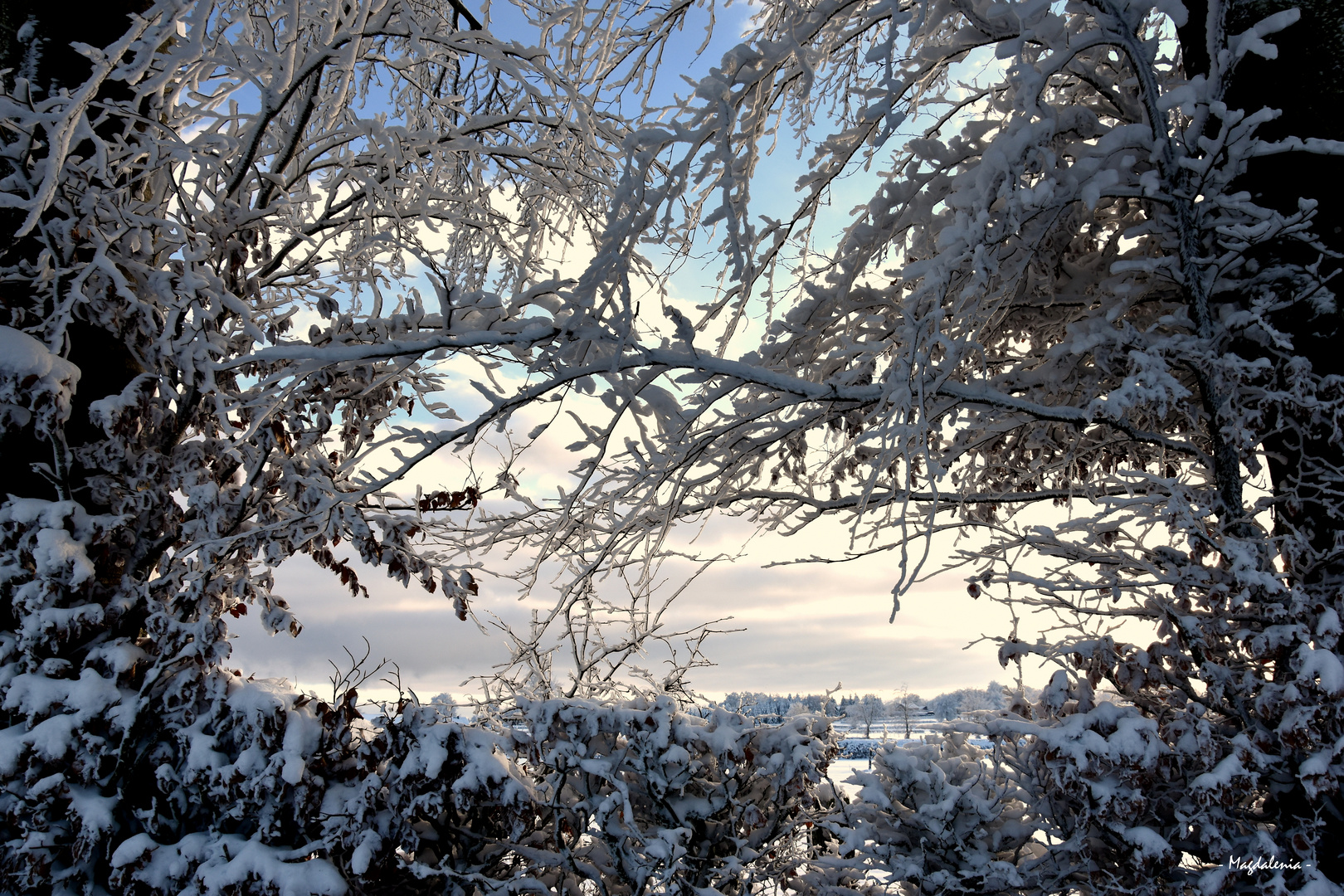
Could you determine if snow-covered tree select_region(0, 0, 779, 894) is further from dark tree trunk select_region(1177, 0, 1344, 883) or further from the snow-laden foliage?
dark tree trunk select_region(1177, 0, 1344, 883)

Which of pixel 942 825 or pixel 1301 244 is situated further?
pixel 1301 244

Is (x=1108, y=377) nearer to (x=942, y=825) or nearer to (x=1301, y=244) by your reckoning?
(x=1301, y=244)

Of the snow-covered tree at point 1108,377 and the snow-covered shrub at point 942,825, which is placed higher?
the snow-covered tree at point 1108,377

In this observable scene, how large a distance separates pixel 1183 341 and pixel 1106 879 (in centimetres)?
237

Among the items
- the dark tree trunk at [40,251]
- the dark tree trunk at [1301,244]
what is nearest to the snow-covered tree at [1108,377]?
the dark tree trunk at [1301,244]

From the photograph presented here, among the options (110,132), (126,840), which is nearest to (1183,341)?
(126,840)

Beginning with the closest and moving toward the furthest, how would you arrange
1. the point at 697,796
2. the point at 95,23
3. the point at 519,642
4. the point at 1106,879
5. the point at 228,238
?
1. the point at 1106,879
2. the point at 697,796
3. the point at 228,238
4. the point at 95,23
5. the point at 519,642

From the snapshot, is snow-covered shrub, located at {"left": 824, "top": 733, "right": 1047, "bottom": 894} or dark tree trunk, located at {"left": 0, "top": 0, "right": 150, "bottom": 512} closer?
snow-covered shrub, located at {"left": 824, "top": 733, "right": 1047, "bottom": 894}

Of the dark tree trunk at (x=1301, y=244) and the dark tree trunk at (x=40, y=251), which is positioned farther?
the dark tree trunk at (x=40, y=251)

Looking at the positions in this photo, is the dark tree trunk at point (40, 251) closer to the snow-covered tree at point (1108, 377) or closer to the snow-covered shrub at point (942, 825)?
the snow-covered tree at point (1108, 377)

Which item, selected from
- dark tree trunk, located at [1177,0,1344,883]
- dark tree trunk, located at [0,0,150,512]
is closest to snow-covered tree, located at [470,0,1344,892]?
dark tree trunk, located at [1177,0,1344,883]

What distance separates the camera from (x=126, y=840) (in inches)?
136

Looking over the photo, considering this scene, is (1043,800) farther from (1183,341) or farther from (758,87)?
(758,87)

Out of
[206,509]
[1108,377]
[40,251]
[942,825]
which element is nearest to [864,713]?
[942,825]
